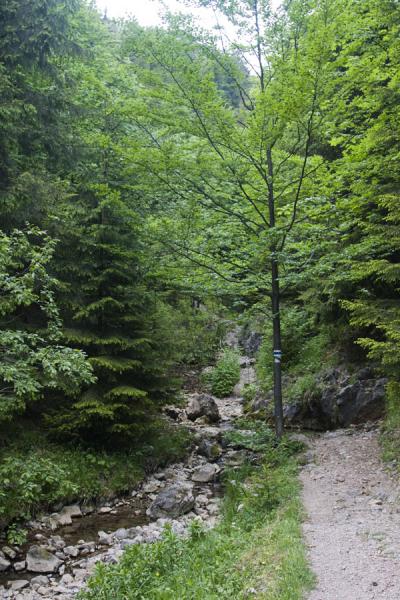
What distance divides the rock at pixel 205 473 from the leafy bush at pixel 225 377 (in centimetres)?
783

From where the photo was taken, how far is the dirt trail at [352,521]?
4.29m

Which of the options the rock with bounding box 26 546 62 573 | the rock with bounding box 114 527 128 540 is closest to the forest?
the rock with bounding box 26 546 62 573

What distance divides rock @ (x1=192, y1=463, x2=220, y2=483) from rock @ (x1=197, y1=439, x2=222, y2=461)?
0.72 m

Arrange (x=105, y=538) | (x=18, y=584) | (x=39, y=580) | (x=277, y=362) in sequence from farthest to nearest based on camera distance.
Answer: (x=277, y=362)
(x=105, y=538)
(x=39, y=580)
(x=18, y=584)

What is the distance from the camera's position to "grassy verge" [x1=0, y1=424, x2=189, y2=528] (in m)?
7.74

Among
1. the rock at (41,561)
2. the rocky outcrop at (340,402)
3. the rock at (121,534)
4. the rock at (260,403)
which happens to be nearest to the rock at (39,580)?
the rock at (41,561)

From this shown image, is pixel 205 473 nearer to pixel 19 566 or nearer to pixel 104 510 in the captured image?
pixel 104 510

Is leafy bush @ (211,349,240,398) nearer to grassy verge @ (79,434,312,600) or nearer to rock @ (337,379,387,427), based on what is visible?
rock @ (337,379,387,427)

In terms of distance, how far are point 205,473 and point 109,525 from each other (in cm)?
269

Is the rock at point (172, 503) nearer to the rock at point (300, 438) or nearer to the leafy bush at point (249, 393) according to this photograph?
the rock at point (300, 438)

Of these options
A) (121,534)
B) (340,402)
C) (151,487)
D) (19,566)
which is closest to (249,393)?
(340,402)

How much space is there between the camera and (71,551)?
24.2 ft

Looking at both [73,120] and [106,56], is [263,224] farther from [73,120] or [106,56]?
[106,56]

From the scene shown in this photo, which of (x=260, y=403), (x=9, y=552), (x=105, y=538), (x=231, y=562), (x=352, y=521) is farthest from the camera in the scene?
(x=260, y=403)
